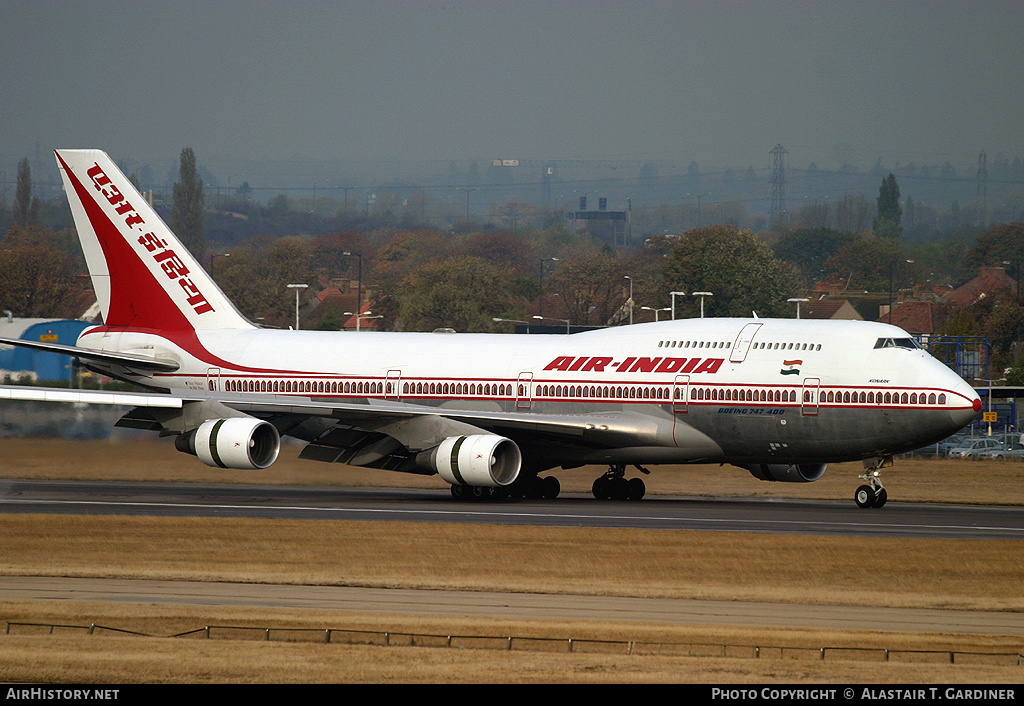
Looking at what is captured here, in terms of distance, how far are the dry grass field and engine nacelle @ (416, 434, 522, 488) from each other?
5657 mm

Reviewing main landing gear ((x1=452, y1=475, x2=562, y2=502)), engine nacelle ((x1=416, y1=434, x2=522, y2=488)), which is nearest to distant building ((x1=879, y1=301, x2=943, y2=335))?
main landing gear ((x1=452, y1=475, x2=562, y2=502))

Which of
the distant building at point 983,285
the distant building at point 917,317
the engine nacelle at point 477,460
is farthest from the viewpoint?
the distant building at point 983,285

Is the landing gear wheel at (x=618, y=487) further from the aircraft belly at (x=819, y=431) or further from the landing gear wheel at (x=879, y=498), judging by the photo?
the landing gear wheel at (x=879, y=498)

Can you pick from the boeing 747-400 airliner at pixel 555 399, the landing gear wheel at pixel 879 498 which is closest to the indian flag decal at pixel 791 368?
the boeing 747-400 airliner at pixel 555 399

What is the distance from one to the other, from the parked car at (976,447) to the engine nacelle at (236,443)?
35.5 m

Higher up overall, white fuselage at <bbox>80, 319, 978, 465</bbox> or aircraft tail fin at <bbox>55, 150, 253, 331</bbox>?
aircraft tail fin at <bbox>55, 150, 253, 331</bbox>

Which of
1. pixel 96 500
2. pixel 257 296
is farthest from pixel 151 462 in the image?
pixel 257 296

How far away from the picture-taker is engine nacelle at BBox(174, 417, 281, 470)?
3559cm

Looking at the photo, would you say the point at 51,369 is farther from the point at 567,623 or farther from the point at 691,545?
the point at 567,623

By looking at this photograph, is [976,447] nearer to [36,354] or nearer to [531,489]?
[531,489]

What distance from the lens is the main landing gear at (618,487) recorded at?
38250 millimetres

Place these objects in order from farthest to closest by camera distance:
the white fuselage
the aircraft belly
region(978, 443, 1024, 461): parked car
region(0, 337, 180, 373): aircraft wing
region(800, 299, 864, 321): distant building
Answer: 1. region(800, 299, 864, 321): distant building
2. region(978, 443, 1024, 461): parked car
3. region(0, 337, 180, 373): aircraft wing
4. the white fuselage
5. the aircraft belly

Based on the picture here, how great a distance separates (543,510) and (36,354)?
40.8 meters

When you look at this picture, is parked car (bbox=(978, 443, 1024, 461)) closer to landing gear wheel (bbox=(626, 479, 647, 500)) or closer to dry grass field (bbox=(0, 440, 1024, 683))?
dry grass field (bbox=(0, 440, 1024, 683))
